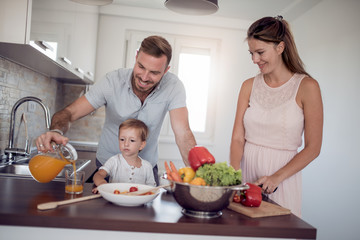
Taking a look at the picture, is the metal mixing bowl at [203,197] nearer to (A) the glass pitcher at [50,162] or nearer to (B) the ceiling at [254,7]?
(A) the glass pitcher at [50,162]

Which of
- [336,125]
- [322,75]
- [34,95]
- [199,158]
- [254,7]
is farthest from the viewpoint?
[254,7]

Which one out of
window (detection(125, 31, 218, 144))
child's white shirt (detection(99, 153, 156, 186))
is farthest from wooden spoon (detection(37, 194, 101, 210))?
window (detection(125, 31, 218, 144))

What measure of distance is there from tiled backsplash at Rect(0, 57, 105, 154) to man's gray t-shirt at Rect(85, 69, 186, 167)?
59 cm

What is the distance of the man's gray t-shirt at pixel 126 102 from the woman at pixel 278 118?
431 millimetres

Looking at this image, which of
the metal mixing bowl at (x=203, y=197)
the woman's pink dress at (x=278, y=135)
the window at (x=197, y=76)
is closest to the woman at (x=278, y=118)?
the woman's pink dress at (x=278, y=135)

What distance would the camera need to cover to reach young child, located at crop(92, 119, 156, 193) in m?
1.80

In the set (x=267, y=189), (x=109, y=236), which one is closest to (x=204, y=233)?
(x=109, y=236)

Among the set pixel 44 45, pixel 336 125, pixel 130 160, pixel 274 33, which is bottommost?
pixel 130 160

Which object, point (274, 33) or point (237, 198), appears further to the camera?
point (274, 33)

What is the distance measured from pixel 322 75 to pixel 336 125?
62cm

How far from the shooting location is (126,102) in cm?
196

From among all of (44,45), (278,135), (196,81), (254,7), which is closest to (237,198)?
(278,135)

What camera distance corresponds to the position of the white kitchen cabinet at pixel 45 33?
167cm

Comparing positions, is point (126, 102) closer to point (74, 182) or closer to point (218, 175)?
point (74, 182)
